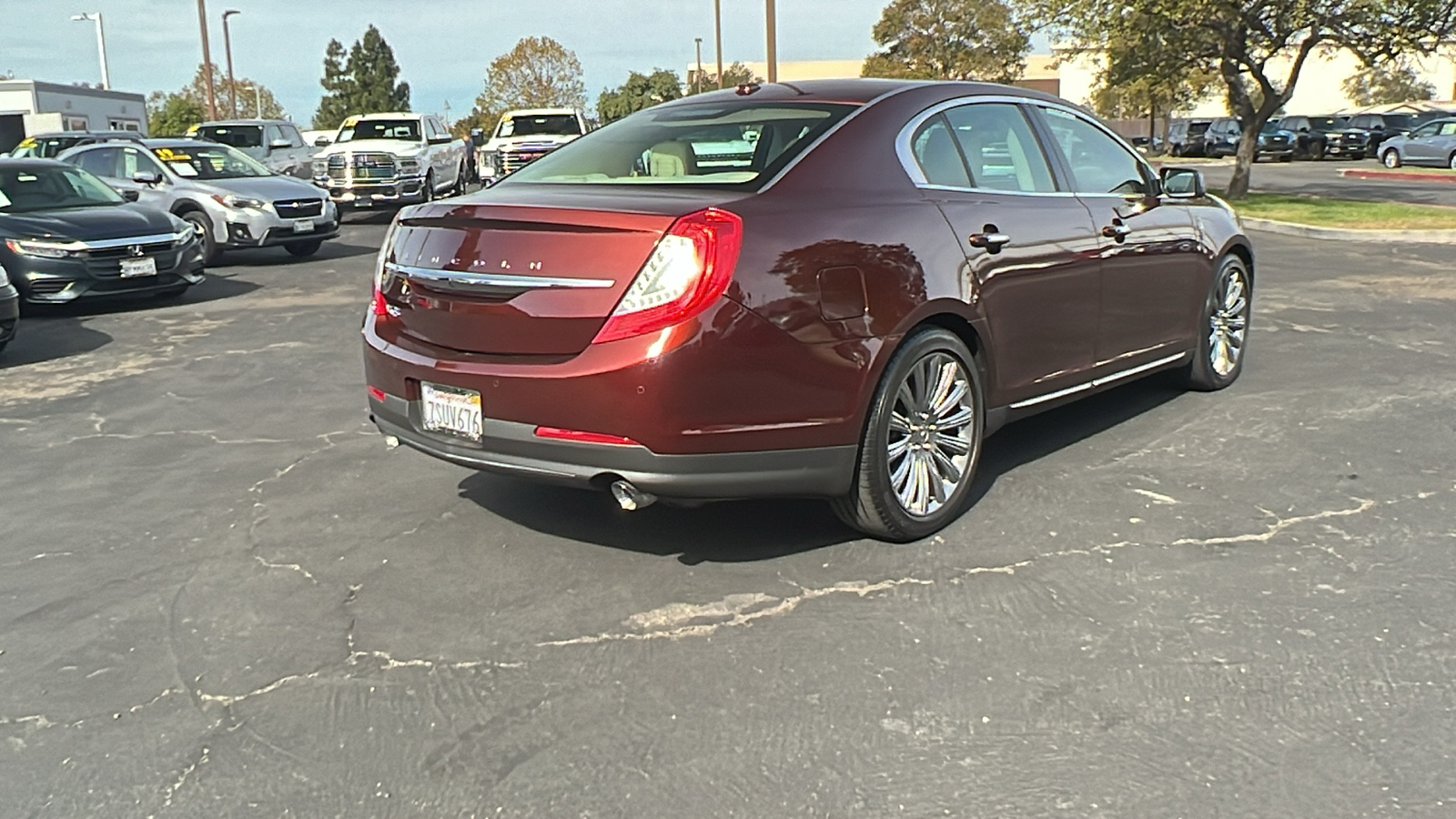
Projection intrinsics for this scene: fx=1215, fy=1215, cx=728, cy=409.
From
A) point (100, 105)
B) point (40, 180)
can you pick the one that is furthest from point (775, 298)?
point (100, 105)

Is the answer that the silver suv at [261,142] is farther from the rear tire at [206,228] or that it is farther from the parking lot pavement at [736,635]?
the parking lot pavement at [736,635]

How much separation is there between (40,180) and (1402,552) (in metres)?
12.1

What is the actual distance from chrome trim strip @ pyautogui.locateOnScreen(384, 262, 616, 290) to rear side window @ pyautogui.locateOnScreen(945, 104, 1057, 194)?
5.82 ft

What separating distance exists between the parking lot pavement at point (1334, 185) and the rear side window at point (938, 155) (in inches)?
810

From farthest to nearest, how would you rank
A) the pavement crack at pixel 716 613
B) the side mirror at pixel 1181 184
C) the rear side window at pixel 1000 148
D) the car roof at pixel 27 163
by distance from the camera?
the car roof at pixel 27 163 → the side mirror at pixel 1181 184 → the rear side window at pixel 1000 148 → the pavement crack at pixel 716 613

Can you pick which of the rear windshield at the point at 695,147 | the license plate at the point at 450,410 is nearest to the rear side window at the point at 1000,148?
the rear windshield at the point at 695,147

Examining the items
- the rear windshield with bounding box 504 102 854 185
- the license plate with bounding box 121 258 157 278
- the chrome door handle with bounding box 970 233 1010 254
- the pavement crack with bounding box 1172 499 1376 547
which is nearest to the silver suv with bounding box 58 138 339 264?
the license plate with bounding box 121 258 157 278

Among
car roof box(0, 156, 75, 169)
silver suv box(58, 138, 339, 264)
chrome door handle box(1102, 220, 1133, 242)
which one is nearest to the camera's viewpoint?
chrome door handle box(1102, 220, 1133, 242)

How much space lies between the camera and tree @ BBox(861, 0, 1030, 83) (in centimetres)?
5853

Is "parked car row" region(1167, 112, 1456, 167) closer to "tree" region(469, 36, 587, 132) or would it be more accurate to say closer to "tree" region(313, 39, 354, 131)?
"tree" region(469, 36, 587, 132)

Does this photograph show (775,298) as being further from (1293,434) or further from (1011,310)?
(1293,434)

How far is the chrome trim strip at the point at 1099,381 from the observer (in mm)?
5086

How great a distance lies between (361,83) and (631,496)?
90.0 meters

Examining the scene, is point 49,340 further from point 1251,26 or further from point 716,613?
point 1251,26
